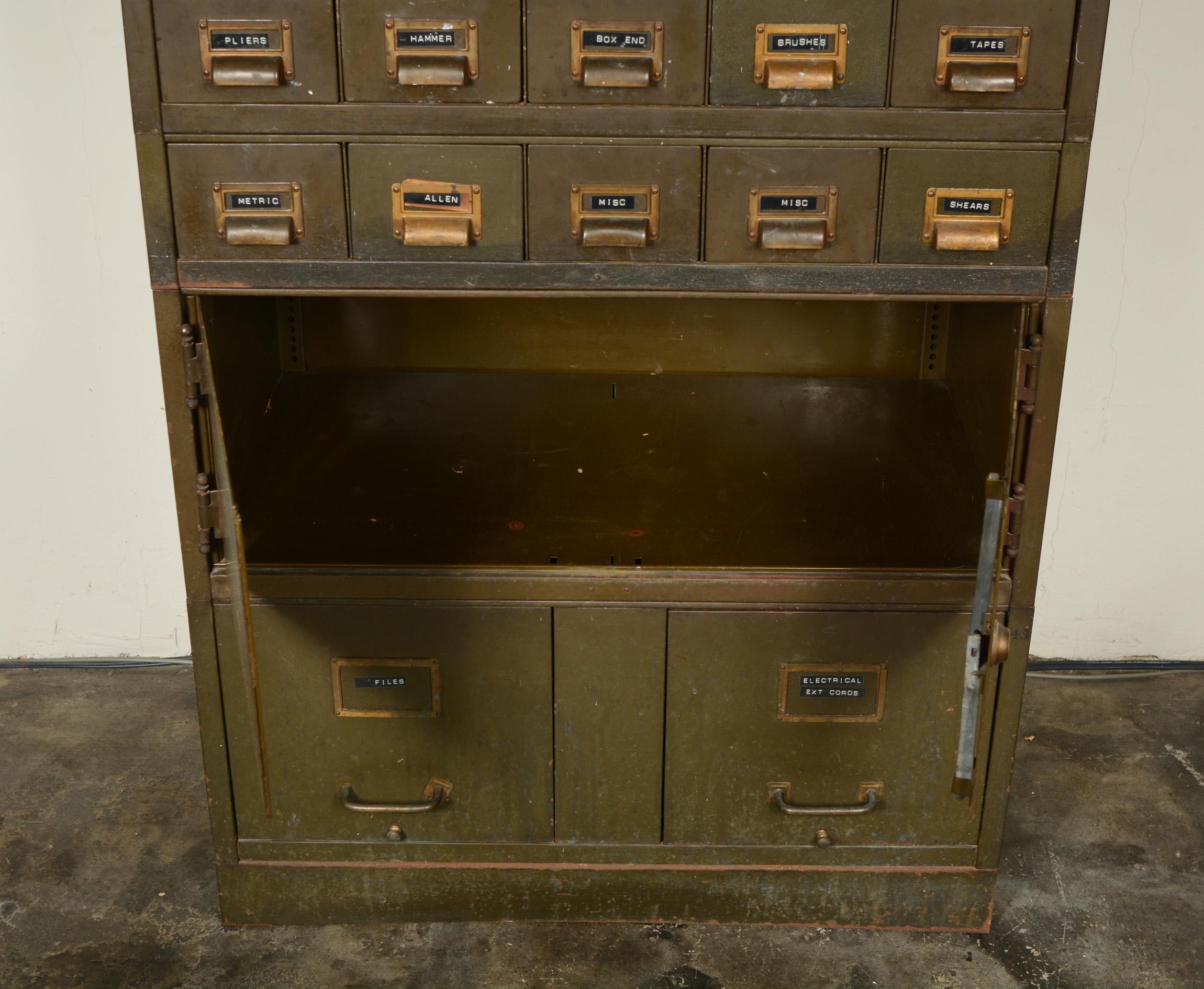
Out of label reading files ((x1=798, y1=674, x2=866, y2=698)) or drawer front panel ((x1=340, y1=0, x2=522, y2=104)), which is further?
label reading files ((x1=798, y1=674, x2=866, y2=698))

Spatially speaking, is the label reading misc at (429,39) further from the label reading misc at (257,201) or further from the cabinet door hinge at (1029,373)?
the cabinet door hinge at (1029,373)

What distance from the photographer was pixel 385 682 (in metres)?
1.96

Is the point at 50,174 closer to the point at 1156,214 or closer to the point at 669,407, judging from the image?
the point at 669,407

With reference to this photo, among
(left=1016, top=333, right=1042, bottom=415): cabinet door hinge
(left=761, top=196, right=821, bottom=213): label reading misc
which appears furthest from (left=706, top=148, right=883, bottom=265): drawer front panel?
(left=1016, top=333, right=1042, bottom=415): cabinet door hinge

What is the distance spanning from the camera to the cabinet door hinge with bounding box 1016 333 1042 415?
1765mm

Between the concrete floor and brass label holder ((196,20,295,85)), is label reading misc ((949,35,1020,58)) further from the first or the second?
the concrete floor

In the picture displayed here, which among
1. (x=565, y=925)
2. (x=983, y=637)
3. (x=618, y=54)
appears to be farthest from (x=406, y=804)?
(x=618, y=54)

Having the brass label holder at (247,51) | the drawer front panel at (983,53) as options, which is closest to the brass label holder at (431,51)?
the brass label holder at (247,51)

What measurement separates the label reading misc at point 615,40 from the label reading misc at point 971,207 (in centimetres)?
51

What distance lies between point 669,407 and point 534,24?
32.7 inches

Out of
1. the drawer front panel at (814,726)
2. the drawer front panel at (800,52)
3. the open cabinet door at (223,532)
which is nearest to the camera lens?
the drawer front panel at (800,52)

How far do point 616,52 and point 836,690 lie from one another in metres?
1.13

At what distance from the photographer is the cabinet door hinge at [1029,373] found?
176 centimetres

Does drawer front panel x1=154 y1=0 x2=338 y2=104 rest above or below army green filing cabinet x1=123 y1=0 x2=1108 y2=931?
above
